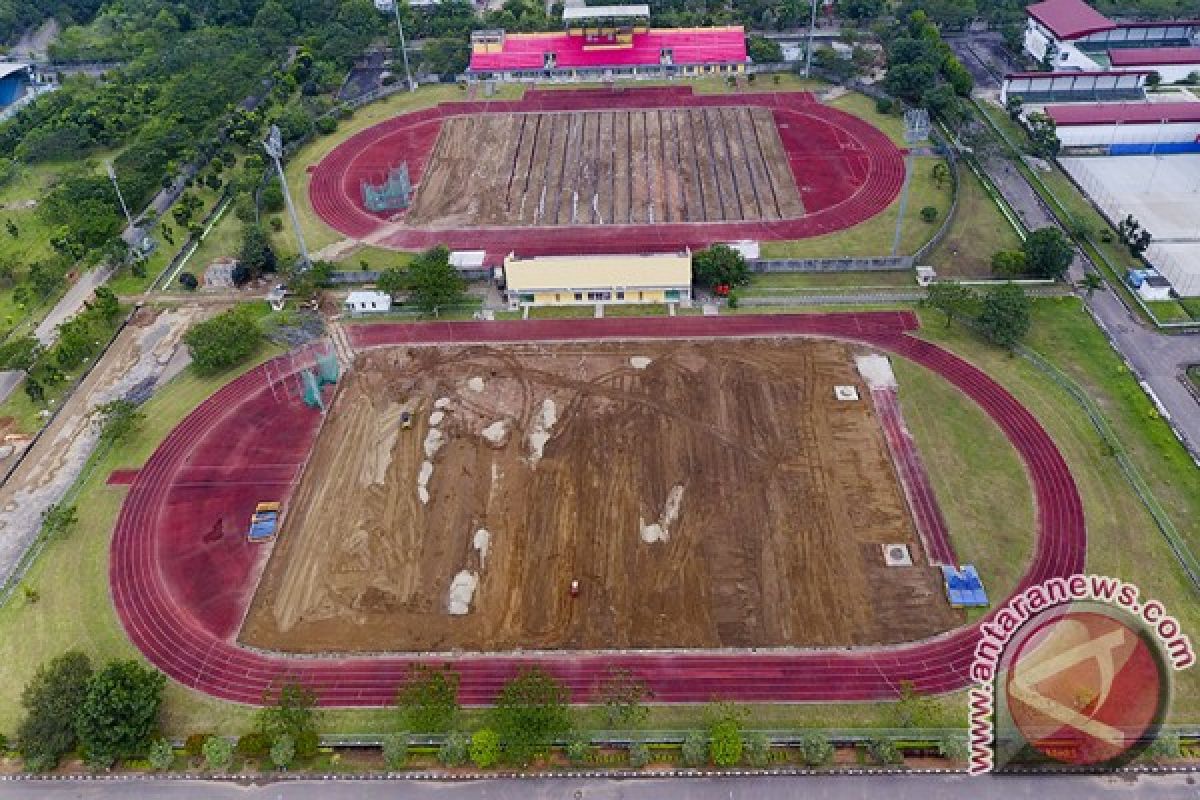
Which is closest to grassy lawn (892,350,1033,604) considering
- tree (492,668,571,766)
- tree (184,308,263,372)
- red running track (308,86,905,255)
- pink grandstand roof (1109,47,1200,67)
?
red running track (308,86,905,255)

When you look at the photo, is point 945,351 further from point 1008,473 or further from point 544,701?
point 544,701

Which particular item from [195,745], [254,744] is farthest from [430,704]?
[195,745]

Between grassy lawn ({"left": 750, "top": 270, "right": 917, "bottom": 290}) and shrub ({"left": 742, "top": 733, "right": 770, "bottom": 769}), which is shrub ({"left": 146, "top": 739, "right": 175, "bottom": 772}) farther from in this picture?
grassy lawn ({"left": 750, "top": 270, "right": 917, "bottom": 290})

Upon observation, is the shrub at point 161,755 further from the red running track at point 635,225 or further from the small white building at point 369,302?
the red running track at point 635,225

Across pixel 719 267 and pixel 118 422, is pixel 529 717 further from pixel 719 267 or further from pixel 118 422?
pixel 719 267

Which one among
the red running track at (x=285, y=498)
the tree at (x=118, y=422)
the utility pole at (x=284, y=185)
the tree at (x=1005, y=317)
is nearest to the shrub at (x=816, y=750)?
the red running track at (x=285, y=498)
